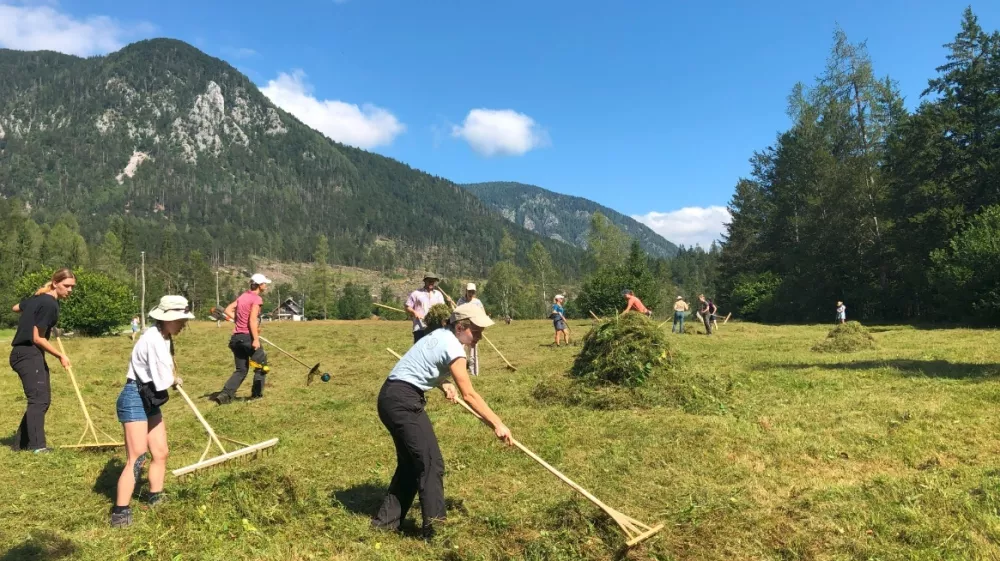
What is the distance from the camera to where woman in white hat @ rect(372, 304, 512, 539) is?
460 centimetres

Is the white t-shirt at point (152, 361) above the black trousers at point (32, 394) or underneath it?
above

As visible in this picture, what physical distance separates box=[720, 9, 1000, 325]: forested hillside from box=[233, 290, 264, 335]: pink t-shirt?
30.6 m

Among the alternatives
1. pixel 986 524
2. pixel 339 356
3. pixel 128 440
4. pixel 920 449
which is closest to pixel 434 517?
pixel 128 440

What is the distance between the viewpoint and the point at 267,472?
521cm

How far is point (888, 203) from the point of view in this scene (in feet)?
116

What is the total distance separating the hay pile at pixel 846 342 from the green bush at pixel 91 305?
41147 millimetres

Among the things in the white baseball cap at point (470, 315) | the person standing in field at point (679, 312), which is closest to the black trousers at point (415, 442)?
the white baseball cap at point (470, 315)

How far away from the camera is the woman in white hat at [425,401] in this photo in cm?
460

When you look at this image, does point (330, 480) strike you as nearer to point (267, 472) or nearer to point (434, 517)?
point (267, 472)

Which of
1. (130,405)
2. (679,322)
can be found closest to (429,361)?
(130,405)

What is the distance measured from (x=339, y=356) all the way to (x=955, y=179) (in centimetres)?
3457

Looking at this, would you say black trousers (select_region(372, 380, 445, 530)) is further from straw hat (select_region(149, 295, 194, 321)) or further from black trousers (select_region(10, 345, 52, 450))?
black trousers (select_region(10, 345, 52, 450))

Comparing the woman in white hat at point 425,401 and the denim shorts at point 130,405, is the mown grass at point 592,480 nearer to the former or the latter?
the woman in white hat at point 425,401

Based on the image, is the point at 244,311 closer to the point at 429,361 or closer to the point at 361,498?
the point at 361,498
